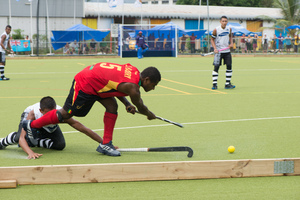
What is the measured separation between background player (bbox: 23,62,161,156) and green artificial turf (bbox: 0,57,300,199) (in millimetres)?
457

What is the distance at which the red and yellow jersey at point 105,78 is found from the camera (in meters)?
5.82

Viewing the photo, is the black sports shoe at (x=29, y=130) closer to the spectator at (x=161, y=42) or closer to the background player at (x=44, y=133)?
the background player at (x=44, y=133)

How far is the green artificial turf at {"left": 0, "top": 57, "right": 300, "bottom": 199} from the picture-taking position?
491 centimetres

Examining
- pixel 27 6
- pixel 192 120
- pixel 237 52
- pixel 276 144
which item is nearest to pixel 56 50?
pixel 27 6

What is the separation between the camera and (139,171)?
5.16 m

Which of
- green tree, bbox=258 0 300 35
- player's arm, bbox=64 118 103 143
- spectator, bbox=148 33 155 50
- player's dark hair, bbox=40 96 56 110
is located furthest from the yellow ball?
green tree, bbox=258 0 300 35

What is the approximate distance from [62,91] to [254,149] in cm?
876

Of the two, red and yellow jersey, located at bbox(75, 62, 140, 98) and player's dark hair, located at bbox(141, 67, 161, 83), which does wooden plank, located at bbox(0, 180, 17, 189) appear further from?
player's dark hair, located at bbox(141, 67, 161, 83)

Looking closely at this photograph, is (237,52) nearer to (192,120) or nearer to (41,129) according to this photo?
(192,120)

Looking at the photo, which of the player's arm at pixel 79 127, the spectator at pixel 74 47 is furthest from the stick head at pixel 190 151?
the spectator at pixel 74 47

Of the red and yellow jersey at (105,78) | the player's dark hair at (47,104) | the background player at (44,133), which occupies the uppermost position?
the red and yellow jersey at (105,78)

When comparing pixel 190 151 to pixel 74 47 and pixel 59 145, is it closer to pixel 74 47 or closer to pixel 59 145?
pixel 59 145

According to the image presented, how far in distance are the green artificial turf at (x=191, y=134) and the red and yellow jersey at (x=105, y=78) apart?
2.93 feet

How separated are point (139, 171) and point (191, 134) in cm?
291
